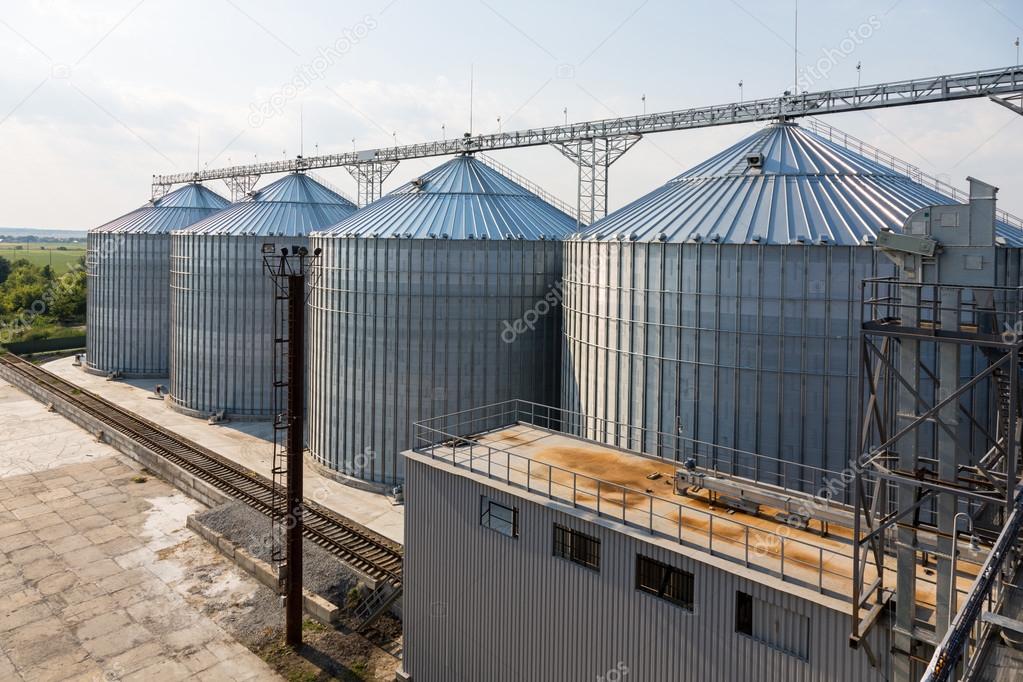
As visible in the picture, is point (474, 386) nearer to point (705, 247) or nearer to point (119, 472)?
point (705, 247)

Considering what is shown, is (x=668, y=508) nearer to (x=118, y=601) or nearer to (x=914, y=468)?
(x=914, y=468)

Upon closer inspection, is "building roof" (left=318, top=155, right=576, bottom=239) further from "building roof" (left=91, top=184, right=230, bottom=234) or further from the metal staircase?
"building roof" (left=91, top=184, right=230, bottom=234)

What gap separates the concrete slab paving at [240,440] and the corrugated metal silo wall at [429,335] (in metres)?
1.72

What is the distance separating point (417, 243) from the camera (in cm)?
3566

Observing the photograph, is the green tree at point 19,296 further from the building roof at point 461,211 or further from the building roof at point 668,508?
the building roof at point 668,508

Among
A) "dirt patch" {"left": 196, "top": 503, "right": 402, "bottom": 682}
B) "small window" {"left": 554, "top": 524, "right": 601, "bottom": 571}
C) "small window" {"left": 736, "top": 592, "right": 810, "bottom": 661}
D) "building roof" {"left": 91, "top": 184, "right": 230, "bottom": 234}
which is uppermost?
"building roof" {"left": 91, "top": 184, "right": 230, "bottom": 234}

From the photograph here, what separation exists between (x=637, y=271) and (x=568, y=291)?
5290mm

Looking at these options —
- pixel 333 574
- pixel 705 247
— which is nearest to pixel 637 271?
pixel 705 247

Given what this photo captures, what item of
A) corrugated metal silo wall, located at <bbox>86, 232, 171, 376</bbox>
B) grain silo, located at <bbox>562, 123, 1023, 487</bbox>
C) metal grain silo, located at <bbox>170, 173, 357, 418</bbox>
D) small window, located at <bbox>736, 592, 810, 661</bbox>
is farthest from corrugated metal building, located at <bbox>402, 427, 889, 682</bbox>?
corrugated metal silo wall, located at <bbox>86, 232, 171, 376</bbox>

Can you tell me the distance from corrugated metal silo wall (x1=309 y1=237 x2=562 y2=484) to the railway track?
15.8ft

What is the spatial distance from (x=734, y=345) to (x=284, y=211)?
36031mm

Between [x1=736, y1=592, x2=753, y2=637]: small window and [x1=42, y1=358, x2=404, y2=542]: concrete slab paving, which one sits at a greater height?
[x1=736, y1=592, x2=753, y2=637]: small window

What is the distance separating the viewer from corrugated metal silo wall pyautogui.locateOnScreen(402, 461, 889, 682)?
15.1 metres

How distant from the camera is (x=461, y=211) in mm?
37781
